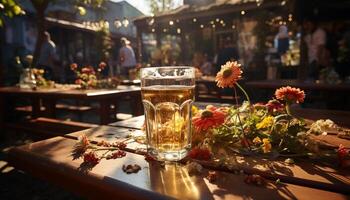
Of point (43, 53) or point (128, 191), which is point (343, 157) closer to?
point (128, 191)

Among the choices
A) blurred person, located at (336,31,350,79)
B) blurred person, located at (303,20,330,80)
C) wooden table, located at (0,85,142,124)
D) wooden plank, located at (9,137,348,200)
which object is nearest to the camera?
wooden plank, located at (9,137,348,200)

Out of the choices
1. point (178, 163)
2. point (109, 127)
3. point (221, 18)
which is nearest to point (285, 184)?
point (178, 163)

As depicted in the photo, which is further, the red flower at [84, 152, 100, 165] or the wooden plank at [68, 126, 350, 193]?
the red flower at [84, 152, 100, 165]

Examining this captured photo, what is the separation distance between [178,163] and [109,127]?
0.68 m

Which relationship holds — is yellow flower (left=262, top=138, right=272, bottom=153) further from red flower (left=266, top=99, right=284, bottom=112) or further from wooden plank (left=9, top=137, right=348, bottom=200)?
red flower (left=266, top=99, right=284, bottom=112)

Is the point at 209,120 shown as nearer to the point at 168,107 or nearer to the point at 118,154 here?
the point at 168,107

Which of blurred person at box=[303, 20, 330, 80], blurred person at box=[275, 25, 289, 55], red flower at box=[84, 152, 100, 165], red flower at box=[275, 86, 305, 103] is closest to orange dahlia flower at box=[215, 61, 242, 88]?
red flower at box=[275, 86, 305, 103]

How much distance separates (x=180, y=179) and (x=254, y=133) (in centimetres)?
36

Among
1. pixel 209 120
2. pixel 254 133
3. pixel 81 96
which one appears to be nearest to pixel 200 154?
pixel 209 120

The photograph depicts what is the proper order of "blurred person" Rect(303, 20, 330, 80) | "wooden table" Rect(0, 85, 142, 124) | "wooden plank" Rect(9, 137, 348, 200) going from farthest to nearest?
"blurred person" Rect(303, 20, 330, 80)
"wooden table" Rect(0, 85, 142, 124)
"wooden plank" Rect(9, 137, 348, 200)

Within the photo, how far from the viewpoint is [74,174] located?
83 centimetres

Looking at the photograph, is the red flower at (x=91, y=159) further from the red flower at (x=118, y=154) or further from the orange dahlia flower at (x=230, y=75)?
the orange dahlia flower at (x=230, y=75)

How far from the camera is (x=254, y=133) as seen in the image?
97 centimetres

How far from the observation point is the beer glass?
2.96ft
